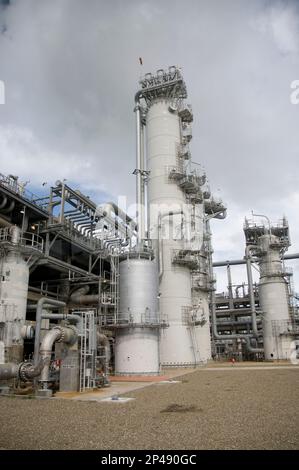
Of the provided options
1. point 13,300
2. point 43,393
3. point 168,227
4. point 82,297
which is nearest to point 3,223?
point 13,300

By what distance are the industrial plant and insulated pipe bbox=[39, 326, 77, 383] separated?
0.17ft

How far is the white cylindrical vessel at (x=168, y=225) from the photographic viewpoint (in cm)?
3356

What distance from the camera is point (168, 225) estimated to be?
3609cm

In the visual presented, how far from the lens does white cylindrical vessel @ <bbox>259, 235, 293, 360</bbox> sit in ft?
139

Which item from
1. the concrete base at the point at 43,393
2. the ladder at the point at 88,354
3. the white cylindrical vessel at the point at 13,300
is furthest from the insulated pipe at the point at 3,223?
the concrete base at the point at 43,393

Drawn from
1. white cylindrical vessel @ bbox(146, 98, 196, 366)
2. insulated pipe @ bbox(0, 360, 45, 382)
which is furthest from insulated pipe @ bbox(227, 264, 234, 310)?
insulated pipe @ bbox(0, 360, 45, 382)

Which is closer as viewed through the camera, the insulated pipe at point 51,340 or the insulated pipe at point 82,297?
the insulated pipe at point 51,340

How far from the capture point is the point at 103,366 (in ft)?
68.9

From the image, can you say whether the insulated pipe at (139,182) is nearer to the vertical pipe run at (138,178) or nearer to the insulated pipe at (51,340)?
the vertical pipe run at (138,178)

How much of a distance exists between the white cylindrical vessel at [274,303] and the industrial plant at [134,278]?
121 mm

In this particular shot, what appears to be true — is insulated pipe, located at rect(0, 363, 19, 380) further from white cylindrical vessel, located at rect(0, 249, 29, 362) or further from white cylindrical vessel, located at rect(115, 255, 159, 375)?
white cylindrical vessel, located at rect(115, 255, 159, 375)

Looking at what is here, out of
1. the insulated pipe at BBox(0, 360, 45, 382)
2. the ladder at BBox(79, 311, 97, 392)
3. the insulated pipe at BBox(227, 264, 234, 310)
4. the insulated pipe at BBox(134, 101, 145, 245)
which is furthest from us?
the insulated pipe at BBox(227, 264, 234, 310)

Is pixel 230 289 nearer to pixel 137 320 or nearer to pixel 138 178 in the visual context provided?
pixel 138 178

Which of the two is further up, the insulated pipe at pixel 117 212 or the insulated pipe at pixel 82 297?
the insulated pipe at pixel 117 212
